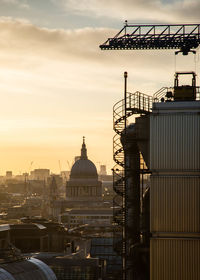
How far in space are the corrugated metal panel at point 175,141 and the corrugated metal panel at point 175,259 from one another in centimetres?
478

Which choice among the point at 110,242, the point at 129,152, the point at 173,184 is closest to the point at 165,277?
the point at 173,184

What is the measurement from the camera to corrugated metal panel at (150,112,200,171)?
175 feet

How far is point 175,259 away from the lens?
52875 mm

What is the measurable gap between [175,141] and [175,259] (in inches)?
297

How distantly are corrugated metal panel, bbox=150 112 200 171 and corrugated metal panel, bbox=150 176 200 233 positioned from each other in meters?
0.84

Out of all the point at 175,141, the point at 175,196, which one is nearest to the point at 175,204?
the point at 175,196

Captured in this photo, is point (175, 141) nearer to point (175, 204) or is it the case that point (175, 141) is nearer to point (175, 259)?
point (175, 204)

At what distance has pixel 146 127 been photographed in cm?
5616

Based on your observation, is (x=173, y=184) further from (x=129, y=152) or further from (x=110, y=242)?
(x=110, y=242)

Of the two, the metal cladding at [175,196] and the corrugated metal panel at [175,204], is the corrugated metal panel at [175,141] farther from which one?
the corrugated metal panel at [175,204]

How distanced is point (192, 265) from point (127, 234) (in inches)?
277

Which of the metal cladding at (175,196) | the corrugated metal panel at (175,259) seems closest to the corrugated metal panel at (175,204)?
the metal cladding at (175,196)

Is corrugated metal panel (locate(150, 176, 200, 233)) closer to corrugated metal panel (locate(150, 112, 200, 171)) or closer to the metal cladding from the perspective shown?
the metal cladding

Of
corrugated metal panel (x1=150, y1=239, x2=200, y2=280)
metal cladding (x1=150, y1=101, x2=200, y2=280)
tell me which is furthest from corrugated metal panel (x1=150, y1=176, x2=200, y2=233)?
corrugated metal panel (x1=150, y1=239, x2=200, y2=280)
